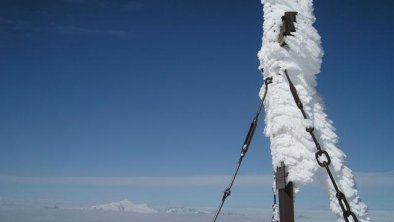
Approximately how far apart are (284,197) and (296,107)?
1.42 meters

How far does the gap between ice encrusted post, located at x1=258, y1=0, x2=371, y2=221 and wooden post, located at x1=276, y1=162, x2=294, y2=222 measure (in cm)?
8

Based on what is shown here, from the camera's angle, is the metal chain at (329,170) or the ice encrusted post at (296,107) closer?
the metal chain at (329,170)

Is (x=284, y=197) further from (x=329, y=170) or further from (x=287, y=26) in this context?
(x=287, y=26)

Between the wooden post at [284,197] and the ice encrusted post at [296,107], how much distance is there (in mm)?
75

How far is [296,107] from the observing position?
19.8ft

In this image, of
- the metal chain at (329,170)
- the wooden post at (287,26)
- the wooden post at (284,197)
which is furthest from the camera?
the wooden post at (287,26)

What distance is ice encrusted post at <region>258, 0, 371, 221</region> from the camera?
5637mm

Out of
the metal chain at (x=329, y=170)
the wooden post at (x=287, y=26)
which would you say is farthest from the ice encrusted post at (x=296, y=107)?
the metal chain at (x=329, y=170)

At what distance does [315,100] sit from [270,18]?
163cm

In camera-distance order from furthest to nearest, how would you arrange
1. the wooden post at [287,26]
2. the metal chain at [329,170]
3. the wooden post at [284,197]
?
the wooden post at [287,26], the wooden post at [284,197], the metal chain at [329,170]

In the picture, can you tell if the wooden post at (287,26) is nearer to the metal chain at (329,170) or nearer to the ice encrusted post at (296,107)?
the ice encrusted post at (296,107)

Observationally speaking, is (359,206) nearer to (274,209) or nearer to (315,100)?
(315,100)

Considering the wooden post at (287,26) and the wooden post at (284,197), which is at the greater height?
the wooden post at (287,26)

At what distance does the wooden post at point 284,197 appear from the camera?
18.4 feet
